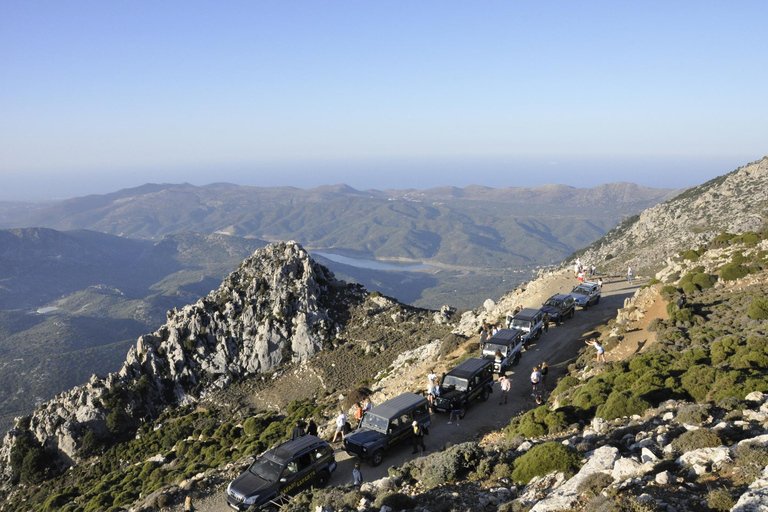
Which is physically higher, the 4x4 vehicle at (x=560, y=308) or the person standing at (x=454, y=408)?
the 4x4 vehicle at (x=560, y=308)

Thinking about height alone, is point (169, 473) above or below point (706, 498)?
below

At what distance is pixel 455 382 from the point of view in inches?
930

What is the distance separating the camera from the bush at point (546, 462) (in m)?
12.3

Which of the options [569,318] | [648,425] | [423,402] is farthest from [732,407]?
[569,318]

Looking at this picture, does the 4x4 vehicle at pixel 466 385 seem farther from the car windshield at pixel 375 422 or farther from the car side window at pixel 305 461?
the car side window at pixel 305 461

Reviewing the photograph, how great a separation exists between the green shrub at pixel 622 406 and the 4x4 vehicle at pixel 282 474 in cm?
1073

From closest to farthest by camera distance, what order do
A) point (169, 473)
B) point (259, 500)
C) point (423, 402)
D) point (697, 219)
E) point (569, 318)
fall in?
point (259, 500), point (423, 402), point (169, 473), point (569, 318), point (697, 219)

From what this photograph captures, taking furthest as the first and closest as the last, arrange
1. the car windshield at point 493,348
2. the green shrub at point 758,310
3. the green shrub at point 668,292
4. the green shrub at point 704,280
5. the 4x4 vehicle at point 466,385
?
the green shrub at point 704,280, the green shrub at point 668,292, the car windshield at point 493,348, the green shrub at point 758,310, the 4x4 vehicle at point 466,385

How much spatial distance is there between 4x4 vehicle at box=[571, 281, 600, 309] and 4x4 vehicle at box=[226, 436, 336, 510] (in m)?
28.3

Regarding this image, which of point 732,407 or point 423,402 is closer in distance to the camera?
point 732,407

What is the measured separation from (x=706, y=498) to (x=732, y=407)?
7396 mm

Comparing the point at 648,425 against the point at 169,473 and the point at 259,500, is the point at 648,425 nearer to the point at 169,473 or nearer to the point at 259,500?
the point at 259,500

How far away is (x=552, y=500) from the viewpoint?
397 inches

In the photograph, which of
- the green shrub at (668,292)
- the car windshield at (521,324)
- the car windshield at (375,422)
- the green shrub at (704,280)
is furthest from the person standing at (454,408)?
the green shrub at (704,280)
